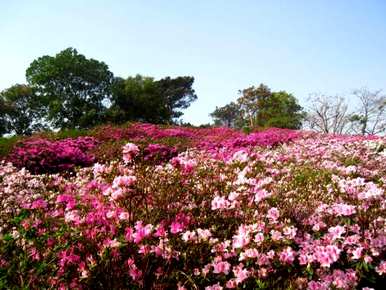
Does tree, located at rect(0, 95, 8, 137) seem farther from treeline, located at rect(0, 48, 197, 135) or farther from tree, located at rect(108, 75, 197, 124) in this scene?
tree, located at rect(108, 75, 197, 124)

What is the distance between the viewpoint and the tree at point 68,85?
37.0 m

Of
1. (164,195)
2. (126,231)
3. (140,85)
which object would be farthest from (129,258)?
(140,85)

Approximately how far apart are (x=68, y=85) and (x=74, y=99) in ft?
4.85

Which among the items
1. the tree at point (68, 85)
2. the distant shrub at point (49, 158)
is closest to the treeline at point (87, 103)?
the tree at point (68, 85)

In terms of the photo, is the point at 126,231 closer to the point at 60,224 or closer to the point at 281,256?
the point at 60,224

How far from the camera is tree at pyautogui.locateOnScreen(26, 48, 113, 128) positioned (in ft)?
121

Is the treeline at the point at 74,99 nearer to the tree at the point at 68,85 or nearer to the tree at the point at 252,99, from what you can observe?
the tree at the point at 68,85

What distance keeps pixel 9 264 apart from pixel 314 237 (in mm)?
2453

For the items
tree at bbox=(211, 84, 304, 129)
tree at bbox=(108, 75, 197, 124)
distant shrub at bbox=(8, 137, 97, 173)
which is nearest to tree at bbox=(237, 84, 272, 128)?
tree at bbox=(211, 84, 304, 129)

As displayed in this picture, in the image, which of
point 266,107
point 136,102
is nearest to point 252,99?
point 266,107

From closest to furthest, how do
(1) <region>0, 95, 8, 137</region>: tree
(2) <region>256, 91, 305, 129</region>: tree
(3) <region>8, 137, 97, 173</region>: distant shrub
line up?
(3) <region>8, 137, 97, 173</region>: distant shrub
(1) <region>0, 95, 8, 137</region>: tree
(2) <region>256, 91, 305, 129</region>: tree

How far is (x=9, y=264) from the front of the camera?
145 inches

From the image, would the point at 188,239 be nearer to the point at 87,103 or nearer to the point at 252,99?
the point at 87,103

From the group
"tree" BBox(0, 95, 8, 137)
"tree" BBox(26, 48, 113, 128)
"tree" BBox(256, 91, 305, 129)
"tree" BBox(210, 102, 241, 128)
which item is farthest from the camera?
"tree" BBox(210, 102, 241, 128)
